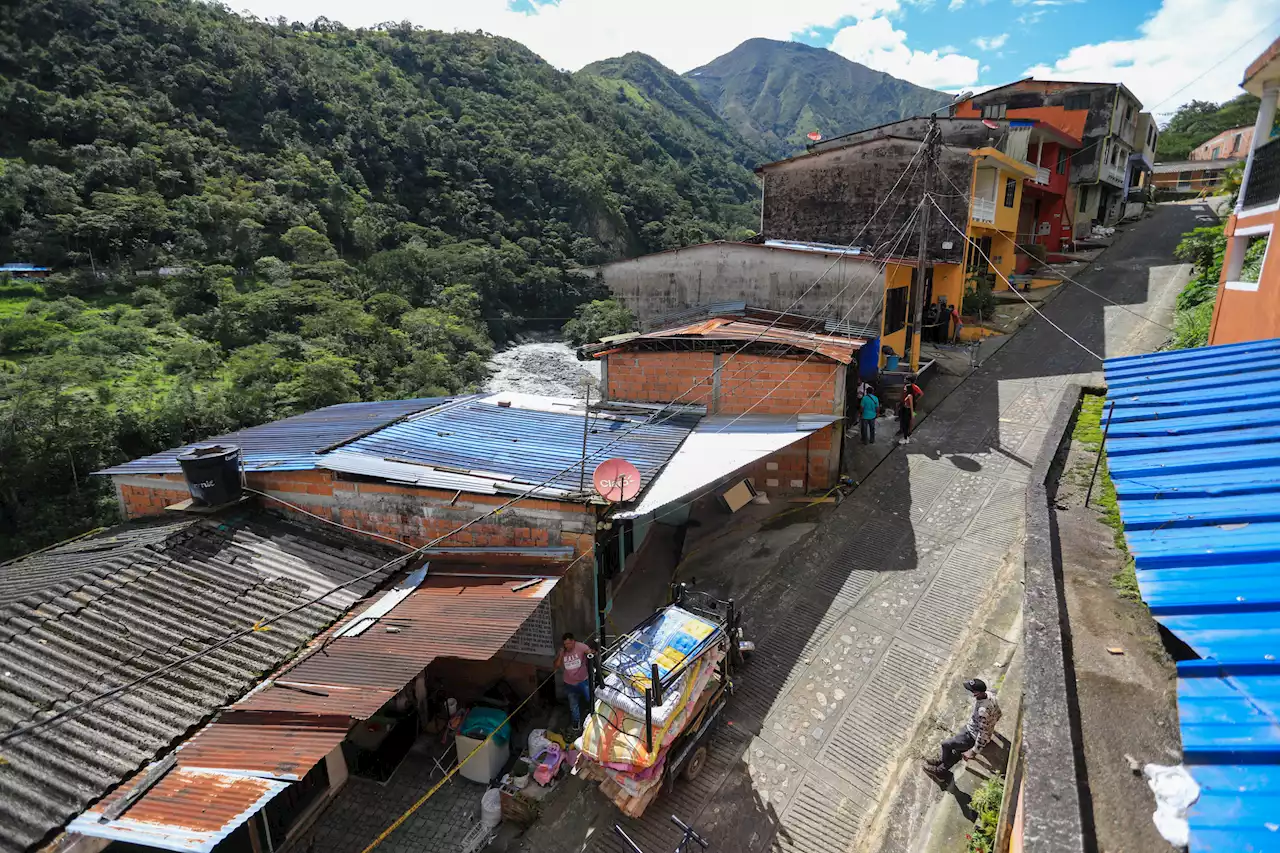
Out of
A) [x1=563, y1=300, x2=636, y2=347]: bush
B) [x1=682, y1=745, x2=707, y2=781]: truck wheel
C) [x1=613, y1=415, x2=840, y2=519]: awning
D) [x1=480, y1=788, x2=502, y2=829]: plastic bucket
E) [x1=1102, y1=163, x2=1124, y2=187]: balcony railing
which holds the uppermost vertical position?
[x1=1102, y1=163, x2=1124, y2=187]: balcony railing

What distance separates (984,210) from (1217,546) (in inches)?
930

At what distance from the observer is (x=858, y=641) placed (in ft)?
32.0

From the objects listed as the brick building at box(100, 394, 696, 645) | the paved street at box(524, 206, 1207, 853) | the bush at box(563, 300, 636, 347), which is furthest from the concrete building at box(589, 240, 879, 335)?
the brick building at box(100, 394, 696, 645)

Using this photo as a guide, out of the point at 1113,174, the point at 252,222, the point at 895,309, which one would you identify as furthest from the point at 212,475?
the point at 1113,174

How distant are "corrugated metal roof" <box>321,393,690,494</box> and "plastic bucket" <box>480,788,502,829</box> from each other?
3916 mm

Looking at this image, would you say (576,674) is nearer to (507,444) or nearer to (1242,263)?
(507,444)

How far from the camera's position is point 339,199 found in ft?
154

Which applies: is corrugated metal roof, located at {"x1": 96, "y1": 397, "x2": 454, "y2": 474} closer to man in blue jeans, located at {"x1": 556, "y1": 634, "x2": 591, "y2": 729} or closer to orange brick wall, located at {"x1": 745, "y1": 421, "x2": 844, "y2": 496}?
man in blue jeans, located at {"x1": 556, "y1": 634, "x2": 591, "y2": 729}

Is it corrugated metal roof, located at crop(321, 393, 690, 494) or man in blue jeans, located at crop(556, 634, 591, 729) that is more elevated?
corrugated metal roof, located at crop(321, 393, 690, 494)

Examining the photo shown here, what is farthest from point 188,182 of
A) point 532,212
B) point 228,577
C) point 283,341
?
point 228,577

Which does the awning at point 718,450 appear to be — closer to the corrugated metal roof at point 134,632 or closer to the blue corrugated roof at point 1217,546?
the corrugated metal roof at point 134,632

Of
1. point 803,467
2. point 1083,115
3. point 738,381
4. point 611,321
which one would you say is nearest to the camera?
point 738,381

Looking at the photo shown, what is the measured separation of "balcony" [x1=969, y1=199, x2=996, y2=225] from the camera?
2278 cm

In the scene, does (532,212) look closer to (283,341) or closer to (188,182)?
(188,182)
